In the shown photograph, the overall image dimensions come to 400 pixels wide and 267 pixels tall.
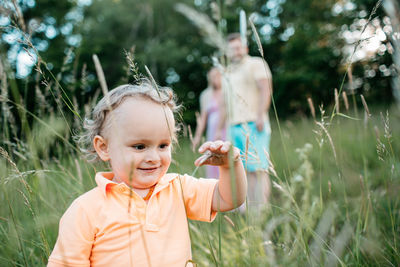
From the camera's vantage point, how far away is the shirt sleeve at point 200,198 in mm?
1280

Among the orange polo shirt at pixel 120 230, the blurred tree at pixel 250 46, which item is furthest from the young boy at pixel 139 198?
the blurred tree at pixel 250 46

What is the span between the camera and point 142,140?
1191 mm

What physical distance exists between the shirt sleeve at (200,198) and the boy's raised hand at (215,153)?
17 cm

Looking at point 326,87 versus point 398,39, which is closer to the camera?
point 398,39

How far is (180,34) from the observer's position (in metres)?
18.0

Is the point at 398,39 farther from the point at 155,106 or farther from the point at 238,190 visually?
the point at 155,106

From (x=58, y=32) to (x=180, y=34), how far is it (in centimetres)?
749

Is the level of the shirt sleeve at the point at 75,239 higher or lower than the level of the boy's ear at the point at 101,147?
lower

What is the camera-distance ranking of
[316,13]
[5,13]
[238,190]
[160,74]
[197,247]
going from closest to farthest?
[5,13] < [238,190] < [197,247] < [160,74] < [316,13]

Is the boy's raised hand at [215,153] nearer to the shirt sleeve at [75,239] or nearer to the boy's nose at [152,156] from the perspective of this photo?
the boy's nose at [152,156]

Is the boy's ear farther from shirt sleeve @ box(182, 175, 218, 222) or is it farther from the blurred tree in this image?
the blurred tree

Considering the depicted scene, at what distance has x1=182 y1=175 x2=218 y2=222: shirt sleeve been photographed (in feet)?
4.20

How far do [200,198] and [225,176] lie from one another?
0.52 feet

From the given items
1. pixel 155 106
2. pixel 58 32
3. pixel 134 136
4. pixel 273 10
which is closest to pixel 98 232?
pixel 134 136
